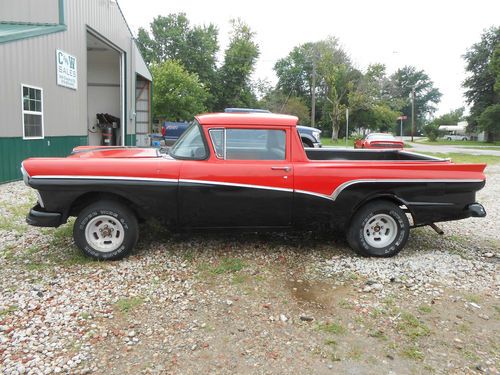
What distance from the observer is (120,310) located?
3586 mm

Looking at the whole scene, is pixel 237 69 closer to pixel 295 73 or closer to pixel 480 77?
pixel 295 73

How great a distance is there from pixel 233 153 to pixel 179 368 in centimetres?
253

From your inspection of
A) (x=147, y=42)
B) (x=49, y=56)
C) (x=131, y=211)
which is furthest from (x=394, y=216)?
(x=147, y=42)

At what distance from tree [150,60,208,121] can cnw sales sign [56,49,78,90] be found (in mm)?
24076

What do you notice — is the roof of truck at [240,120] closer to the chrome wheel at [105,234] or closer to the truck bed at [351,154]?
the truck bed at [351,154]

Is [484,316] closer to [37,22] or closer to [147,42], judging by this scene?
[37,22]

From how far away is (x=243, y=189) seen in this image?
4.68 meters

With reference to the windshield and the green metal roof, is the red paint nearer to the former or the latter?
the windshield

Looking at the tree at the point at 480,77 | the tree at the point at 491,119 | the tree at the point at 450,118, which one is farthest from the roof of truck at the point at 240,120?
the tree at the point at 450,118

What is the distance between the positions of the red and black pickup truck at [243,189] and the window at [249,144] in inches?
0.5

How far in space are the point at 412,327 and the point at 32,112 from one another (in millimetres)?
10777

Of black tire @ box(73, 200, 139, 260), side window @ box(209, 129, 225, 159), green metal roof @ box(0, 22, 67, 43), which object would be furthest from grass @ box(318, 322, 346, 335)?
green metal roof @ box(0, 22, 67, 43)

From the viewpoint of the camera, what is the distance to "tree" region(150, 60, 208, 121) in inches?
1468

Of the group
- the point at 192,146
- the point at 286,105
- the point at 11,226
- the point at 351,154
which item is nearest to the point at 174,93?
the point at 286,105
